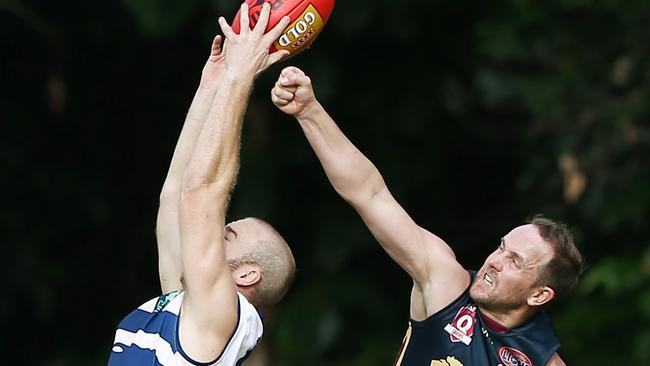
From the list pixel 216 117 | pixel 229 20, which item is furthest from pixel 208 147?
pixel 229 20

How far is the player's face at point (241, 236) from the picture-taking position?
17.7ft

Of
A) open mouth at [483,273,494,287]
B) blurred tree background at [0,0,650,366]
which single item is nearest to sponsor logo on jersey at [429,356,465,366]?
open mouth at [483,273,494,287]

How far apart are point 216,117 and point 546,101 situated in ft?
18.1

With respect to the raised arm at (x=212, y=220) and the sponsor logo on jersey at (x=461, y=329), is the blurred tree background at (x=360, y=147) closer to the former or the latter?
the sponsor logo on jersey at (x=461, y=329)

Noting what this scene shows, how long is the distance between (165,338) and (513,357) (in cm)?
132

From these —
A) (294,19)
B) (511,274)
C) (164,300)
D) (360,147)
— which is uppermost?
(294,19)

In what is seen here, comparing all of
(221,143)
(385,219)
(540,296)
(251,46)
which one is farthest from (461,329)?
(251,46)

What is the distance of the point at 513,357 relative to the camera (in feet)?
18.2

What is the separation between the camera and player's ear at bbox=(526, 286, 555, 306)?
557 cm

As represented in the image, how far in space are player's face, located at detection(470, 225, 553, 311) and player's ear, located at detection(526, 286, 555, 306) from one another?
0.02 metres

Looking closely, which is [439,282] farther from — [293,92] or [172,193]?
[172,193]

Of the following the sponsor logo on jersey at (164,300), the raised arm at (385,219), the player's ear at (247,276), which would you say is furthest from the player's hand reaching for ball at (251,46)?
the sponsor logo on jersey at (164,300)

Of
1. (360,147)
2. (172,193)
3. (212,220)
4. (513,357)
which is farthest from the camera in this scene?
(360,147)

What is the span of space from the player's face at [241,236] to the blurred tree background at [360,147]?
439cm
